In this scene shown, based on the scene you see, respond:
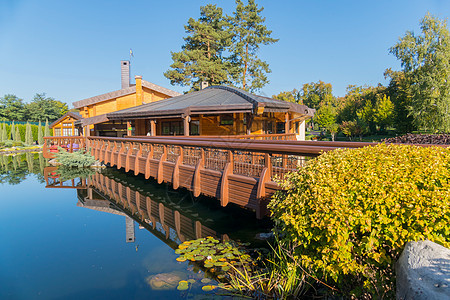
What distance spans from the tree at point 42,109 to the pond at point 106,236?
177 feet

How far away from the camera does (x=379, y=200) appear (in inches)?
121

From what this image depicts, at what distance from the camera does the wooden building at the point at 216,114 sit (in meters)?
14.8

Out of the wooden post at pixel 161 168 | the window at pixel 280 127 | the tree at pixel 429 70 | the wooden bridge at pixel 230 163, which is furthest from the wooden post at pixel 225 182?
the tree at pixel 429 70

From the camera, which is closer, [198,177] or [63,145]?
[198,177]

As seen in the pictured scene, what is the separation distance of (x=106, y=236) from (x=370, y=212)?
7.04 metres

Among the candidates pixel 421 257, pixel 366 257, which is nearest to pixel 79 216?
pixel 366 257

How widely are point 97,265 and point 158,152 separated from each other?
5.65 metres

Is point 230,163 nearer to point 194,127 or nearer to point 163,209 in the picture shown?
point 163,209

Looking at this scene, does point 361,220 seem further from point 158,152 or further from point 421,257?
point 158,152

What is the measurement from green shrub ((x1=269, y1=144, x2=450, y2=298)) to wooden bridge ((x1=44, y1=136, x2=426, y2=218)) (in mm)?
884

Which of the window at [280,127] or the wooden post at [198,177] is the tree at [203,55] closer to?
the window at [280,127]

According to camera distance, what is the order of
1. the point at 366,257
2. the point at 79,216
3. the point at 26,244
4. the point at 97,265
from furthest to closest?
the point at 79,216 → the point at 26,244 → the point at 97,265 → the point at 366,257

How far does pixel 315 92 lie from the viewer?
94188mm

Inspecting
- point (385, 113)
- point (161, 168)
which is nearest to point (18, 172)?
point (161, 168)
